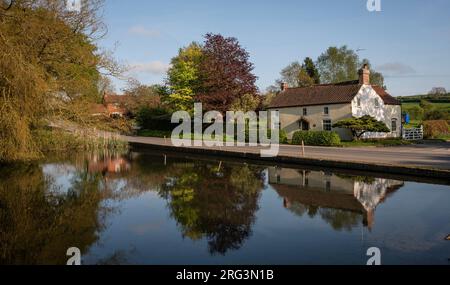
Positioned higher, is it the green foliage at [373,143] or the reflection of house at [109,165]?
the green foliage at [373,143]

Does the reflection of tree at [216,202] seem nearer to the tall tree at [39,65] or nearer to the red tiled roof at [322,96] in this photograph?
the tall tree at [39,65]

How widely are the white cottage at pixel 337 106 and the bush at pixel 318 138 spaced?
450cm

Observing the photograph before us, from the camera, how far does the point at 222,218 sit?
11188mm

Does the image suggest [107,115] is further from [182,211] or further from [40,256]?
[40,256]

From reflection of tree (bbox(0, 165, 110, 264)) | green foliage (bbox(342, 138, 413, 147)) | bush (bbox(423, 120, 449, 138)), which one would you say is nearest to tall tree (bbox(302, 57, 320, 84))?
bush (bbox(423, 120, 449, 138))

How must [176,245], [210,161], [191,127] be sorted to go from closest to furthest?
[176,245]
[210,161]
[191,127]

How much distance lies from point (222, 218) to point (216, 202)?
2.03 metres

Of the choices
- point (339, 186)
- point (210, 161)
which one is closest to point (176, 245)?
point (339, 186)

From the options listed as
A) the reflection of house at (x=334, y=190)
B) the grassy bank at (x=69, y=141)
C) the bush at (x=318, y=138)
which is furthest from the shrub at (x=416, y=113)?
the reflection of house at (x=334, y=190)

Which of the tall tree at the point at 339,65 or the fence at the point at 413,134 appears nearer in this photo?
the fence at the point at 413,134

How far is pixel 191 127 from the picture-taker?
4575 centimetres

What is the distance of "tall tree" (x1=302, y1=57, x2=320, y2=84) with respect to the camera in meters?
66.0

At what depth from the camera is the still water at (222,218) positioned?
8.23m
